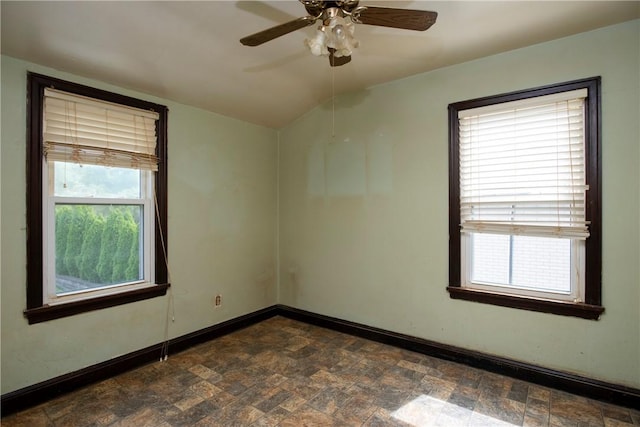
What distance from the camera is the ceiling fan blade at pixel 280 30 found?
1548mm

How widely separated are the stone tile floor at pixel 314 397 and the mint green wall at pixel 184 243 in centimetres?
29

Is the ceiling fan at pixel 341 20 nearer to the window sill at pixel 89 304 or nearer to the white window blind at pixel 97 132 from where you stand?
the white window blind at pixel 97 132

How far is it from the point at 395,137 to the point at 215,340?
2.63 m

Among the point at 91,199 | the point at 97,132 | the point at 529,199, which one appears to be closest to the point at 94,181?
the point at 91,199

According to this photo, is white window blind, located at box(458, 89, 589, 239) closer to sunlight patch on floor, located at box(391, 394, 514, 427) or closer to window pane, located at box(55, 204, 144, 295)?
sunlight patch on floor, located at box(391, 394, 514, 427)

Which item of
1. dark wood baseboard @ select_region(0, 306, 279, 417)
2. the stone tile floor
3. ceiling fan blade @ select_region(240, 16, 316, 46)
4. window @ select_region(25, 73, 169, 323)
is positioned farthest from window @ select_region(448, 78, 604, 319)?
window @ select_region(25, 73, 169, 323)

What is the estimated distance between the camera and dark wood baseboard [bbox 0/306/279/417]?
2.10 meters

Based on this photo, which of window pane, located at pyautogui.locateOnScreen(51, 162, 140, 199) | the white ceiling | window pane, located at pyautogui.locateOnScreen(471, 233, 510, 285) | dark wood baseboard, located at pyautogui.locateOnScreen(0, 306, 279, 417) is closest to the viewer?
the white ceiling

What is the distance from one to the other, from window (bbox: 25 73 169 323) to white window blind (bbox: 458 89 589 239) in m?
2.62

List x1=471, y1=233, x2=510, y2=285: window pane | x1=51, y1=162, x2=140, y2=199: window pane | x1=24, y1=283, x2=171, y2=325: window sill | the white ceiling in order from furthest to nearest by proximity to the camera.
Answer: x1=471, y1=233, x2=510, y2=285: window pane
x1=51, y1=162, x2=140, y2=199: window pane
x1=24, y1=283, x2=171, y2=325: window sill
the white ceiling

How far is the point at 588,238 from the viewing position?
2225 mm

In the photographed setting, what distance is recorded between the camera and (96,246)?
2.55m

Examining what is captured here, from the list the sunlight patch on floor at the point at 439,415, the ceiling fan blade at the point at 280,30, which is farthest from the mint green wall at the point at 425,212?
the ceiling fan blade at the point at 280,30

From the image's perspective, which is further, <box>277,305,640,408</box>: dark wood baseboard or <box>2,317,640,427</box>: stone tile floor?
<box>277,305,640,408</box>: dark wood baseboard
